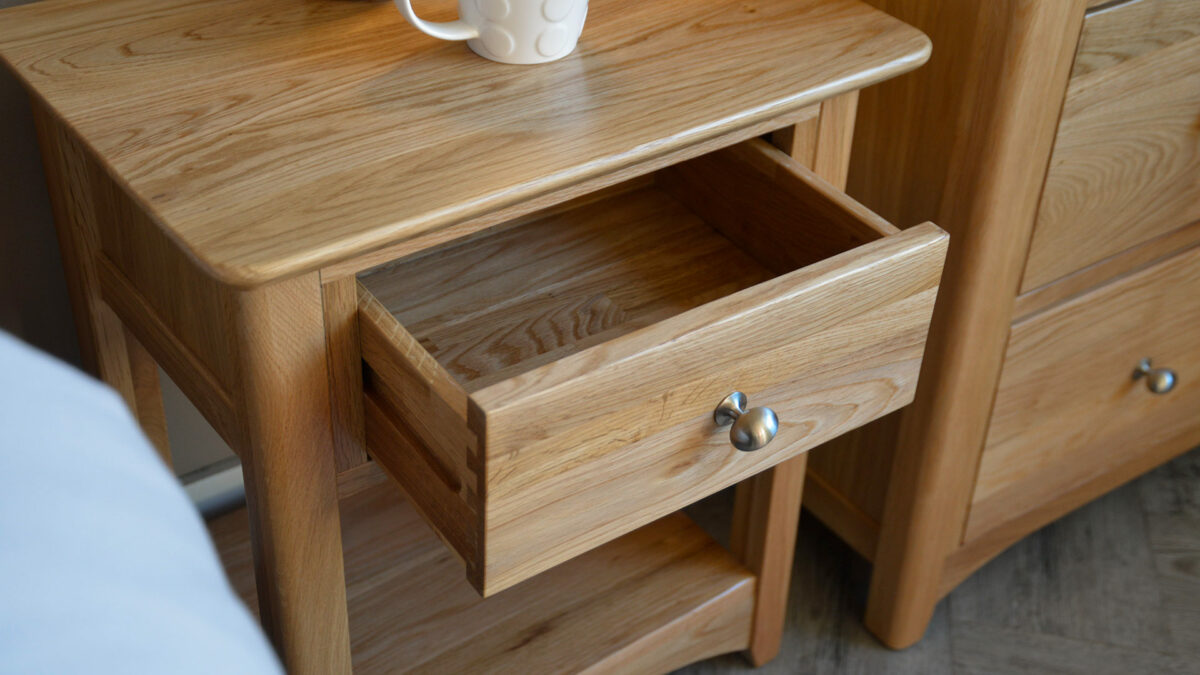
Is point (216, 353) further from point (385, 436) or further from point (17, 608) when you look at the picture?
point (17, 608)

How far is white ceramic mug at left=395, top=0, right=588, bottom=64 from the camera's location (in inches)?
29.1

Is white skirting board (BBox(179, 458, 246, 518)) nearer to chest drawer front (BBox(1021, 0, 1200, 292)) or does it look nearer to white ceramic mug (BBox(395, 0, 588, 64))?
white ceramic mug (BBox(395, 0, 588, 64))

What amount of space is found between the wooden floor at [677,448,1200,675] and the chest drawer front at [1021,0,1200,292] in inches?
16.2

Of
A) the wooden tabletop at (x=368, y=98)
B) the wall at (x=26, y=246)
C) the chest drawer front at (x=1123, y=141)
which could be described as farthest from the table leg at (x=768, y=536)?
the wall at (x=26, y=246)

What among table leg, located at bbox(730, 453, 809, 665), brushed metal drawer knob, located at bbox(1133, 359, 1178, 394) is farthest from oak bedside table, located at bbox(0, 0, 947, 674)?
brushed metal drawer knob, located at bbox(1133, 359, 1178, 394)

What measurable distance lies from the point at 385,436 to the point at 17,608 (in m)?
0.32

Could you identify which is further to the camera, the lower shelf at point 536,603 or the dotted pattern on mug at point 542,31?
the lower shelf at point 536,603

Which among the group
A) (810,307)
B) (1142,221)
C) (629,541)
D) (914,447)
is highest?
(810,307)

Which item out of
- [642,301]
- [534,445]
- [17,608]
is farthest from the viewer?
[642,301]

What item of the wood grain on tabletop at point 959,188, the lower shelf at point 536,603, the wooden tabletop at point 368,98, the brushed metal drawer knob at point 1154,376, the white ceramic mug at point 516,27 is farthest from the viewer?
the brushed metal drawer knob at point 1154,376

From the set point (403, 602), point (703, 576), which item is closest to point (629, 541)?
point (703, 576)

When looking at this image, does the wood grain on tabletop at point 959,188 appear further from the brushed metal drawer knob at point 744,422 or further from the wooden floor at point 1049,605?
the brushed metal drawer knob at point 744,422

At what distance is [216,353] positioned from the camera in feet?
2.44

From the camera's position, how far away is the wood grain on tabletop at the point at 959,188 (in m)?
0.86
